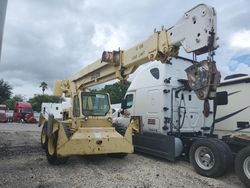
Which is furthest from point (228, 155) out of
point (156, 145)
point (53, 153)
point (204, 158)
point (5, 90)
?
point (5, 90)

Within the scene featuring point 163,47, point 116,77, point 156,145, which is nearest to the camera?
point 163,47

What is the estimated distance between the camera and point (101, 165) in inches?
309

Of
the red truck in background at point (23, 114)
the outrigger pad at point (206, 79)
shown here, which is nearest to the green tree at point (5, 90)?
the red truck in background at point (23, 114)

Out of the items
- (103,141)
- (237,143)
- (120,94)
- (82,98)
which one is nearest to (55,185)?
(103,141)

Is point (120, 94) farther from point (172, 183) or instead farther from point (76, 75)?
point (172, 183)

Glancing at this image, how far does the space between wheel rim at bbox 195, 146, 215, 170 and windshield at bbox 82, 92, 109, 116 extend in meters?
3.09

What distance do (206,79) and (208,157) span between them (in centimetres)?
214

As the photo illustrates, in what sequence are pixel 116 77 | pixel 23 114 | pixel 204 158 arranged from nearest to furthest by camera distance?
pixel 204 158 < pixel 116 77 < pixel 23 114

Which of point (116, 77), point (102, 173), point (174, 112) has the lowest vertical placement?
point (102, 173)

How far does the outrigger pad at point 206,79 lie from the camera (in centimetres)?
595

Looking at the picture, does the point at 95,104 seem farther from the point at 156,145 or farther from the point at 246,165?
the point at 246,165

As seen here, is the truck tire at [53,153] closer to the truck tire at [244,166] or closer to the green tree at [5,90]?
the truck tire at [244,166]

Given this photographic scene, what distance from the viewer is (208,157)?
22.7 ft

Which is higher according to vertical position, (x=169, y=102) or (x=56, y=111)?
(x=169, y=102)
